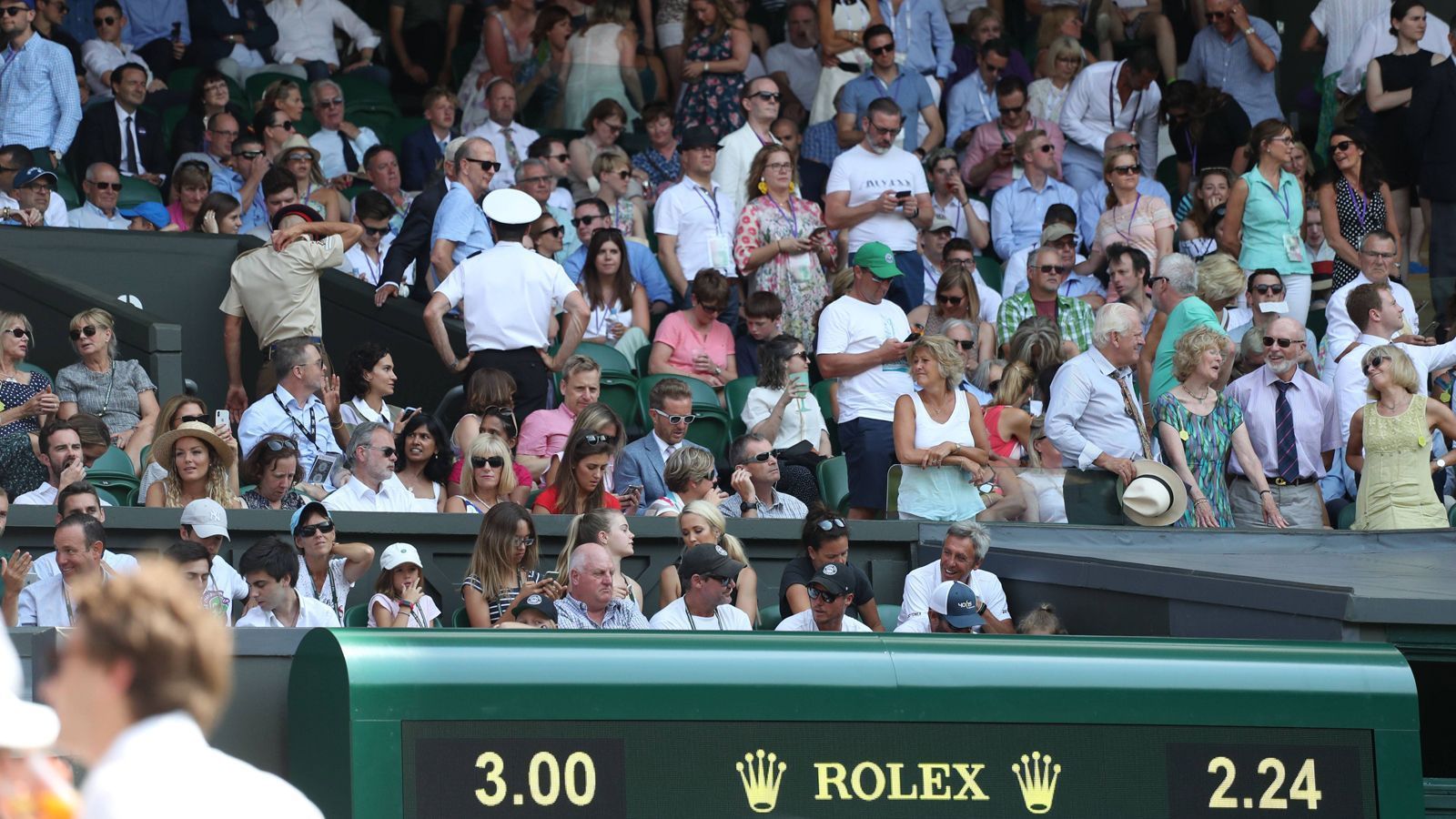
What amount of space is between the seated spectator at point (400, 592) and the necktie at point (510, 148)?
660 centimetres

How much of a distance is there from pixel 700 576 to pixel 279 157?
21.3 ft

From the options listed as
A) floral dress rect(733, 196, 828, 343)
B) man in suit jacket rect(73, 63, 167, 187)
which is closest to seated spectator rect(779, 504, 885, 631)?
floral dress rect(733, 196, 828, 343)

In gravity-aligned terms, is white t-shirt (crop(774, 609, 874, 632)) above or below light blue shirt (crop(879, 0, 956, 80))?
below

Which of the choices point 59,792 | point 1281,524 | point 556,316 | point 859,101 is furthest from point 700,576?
point 859,101

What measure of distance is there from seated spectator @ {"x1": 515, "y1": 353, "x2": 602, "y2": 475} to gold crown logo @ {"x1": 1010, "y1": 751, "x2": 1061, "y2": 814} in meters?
5.26

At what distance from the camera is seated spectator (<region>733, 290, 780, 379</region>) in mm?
12781

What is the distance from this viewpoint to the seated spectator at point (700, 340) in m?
12.6

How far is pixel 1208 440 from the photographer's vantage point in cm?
1093

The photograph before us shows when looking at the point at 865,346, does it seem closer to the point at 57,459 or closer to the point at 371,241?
the point at 371,241

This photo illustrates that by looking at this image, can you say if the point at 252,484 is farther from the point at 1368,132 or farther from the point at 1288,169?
the point at 1368,132

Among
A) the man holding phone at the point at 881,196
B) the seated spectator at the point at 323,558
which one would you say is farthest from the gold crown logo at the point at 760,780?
the man holding phone at the point at 881,196

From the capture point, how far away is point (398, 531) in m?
9.85

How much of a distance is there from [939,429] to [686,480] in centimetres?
129

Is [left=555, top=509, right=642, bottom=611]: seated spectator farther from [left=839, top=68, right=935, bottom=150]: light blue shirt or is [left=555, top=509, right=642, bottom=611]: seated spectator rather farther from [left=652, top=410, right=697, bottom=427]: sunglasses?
[left=839, top=68, right=935, bottom=150]: light blue shirt
